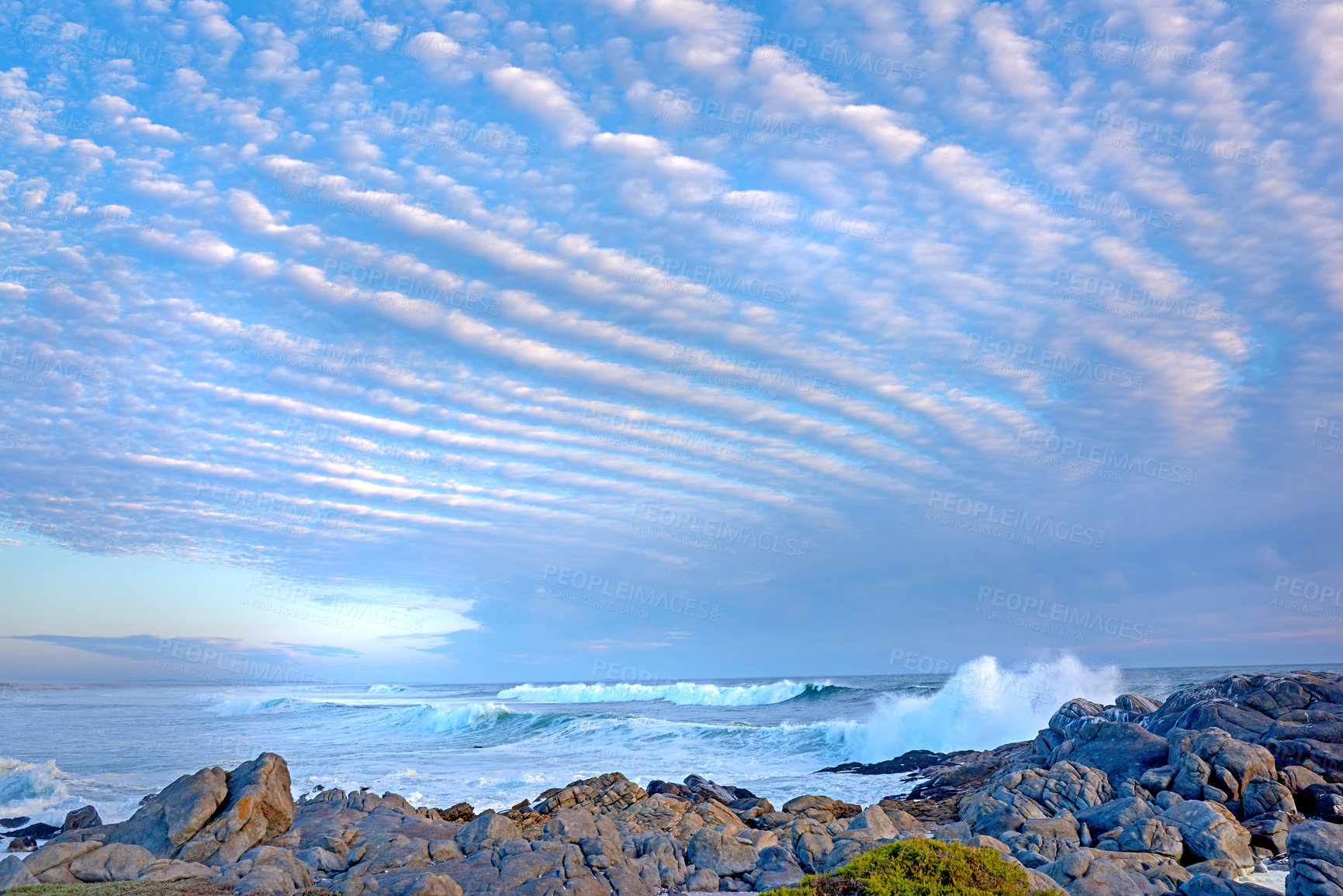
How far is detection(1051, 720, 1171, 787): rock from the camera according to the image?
21.5 metres

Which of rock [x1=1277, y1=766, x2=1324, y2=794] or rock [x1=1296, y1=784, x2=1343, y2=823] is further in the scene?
rock [x1=1277, y1=766, x2=1324, y2=794]

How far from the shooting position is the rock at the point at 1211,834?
1552 cm

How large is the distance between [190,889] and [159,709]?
3023 inches

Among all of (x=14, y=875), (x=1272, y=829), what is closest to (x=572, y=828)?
(x=14, y=875)

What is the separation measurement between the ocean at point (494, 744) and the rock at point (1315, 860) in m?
16.2

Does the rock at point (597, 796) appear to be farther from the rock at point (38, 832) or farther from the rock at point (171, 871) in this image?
the rock at point (38, 832)

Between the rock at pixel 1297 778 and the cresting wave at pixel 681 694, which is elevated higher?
the rock at pixel 1297 778

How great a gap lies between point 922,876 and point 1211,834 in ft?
34.0

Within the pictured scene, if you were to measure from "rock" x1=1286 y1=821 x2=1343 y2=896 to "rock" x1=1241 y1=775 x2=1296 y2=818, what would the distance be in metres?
5.07

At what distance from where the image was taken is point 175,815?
18.3 meters

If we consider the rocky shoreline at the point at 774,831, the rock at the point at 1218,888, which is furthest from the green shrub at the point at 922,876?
the rock at the point at 1218,888

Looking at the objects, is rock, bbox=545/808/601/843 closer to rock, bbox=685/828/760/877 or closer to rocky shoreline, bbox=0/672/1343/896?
rocky shoreline, bbox=0/672/1343/896

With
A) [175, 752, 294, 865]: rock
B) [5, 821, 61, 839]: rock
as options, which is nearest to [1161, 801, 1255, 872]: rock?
[175, 752, 294, 865]: rock

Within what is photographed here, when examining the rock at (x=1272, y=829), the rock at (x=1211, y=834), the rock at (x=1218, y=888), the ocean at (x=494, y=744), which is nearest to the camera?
the rock at (x=1218, y=888)
